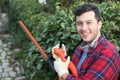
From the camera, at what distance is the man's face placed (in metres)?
2.46

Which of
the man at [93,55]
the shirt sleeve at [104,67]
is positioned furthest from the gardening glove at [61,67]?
the shirt sleeve at [104,67]

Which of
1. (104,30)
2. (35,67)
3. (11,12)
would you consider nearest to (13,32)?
(11,12)

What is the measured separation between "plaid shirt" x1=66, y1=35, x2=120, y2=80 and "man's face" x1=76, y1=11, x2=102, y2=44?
7 centimetres

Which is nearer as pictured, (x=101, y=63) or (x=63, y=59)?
(x=101, y=63)

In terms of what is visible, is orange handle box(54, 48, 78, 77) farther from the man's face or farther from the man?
the man's face

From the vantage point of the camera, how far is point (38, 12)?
6.73 metres

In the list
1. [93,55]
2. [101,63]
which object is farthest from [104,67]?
[93,55]

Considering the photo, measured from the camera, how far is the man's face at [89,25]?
2463 millimetres

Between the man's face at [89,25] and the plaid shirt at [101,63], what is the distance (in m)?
0.07

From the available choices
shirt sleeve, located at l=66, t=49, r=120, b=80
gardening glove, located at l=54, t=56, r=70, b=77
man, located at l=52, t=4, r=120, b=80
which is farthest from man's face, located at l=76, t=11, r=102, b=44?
gardening glove, located at l=54, t=56, r=70, b=77

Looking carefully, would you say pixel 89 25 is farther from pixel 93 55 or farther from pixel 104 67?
pixel 104 67

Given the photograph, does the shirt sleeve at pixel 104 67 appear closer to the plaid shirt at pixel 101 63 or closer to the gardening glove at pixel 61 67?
the plaid shirt at pixel 101 63

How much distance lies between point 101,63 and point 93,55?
4.4 inches

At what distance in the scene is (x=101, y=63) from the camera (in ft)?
7.79
